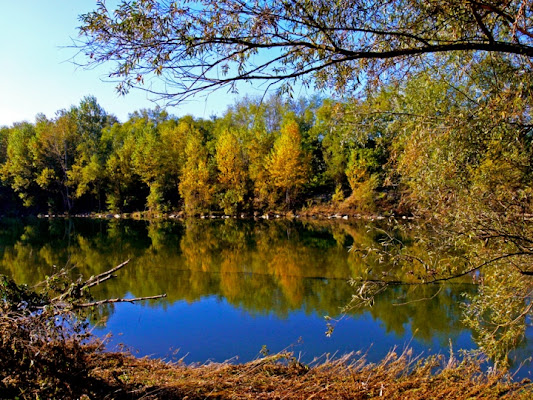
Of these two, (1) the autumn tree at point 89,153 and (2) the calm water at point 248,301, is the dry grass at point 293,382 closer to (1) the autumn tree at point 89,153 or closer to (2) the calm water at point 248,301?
(2) the calm water at point 248,301

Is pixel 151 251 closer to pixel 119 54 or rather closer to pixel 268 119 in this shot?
pixel 119 54

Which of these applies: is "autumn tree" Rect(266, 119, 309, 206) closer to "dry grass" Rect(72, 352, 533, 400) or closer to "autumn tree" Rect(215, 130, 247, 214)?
"autumn tree" Rect(215, 130, 247, 214)

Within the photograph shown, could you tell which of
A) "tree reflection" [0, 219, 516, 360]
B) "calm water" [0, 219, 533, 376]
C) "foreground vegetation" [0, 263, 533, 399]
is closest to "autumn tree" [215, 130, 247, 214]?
"tree reflection" [0, 219, 516, 360]

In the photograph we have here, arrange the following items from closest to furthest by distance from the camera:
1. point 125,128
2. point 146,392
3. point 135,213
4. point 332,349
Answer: point 146,392 < point 332,349 < point 135,213 < point 125,128

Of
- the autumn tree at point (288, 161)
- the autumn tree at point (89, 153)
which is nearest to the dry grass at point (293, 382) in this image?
the autumn tree at point (288, 161)

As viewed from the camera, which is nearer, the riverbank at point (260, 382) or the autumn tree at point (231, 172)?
the riverbank at point (260, 382)

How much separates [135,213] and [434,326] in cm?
3315

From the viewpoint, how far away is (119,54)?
134 inches

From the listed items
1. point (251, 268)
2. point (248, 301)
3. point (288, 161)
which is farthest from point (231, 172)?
point (248, 301)

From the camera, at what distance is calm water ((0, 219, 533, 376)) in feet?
24.7

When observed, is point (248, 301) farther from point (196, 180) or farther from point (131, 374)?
point (196, 180)

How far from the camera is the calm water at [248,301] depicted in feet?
24.7

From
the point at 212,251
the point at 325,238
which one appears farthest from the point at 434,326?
the point at 325,238

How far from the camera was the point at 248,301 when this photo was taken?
10281mm
